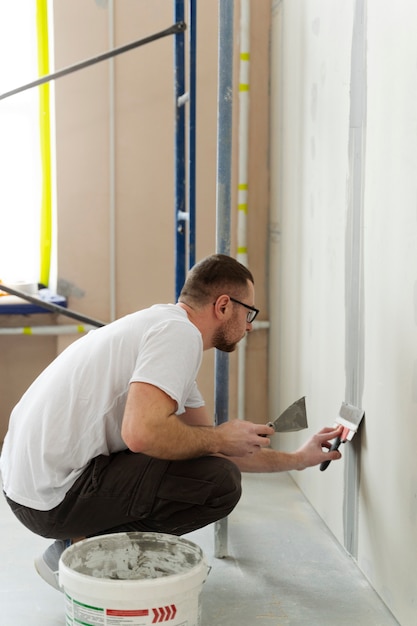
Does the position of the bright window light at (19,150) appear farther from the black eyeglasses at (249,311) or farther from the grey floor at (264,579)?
the black eyeglasses at (249,311)

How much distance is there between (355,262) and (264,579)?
3.18ft

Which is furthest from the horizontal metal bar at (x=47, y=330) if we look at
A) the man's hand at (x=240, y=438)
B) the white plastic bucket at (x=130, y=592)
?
the white plastic bucket at (x=130, y=592)

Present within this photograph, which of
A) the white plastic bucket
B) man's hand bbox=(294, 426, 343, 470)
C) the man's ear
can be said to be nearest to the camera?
the white plastic bucket

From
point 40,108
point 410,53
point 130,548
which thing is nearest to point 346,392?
point 130,548

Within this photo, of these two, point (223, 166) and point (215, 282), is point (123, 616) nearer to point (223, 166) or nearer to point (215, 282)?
Answer: point (215, 282)

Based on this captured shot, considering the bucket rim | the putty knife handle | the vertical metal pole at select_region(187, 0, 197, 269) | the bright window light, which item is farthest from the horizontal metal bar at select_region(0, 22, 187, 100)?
the bucket rim

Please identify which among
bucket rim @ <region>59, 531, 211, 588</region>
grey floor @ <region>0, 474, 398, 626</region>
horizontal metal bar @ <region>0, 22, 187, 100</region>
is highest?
horizontal metal bar @ <region>0, 22, 187, 100</region>

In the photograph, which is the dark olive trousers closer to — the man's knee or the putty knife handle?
the man's knee

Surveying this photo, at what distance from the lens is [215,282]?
2248 millimetres

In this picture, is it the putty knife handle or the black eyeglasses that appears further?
the putty knife handle

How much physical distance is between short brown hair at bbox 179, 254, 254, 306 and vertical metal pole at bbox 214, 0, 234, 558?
0.33 metres

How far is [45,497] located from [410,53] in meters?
1.43

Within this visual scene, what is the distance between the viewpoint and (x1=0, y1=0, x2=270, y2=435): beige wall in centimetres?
367

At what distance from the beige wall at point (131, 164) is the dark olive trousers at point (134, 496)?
163 centimetres
